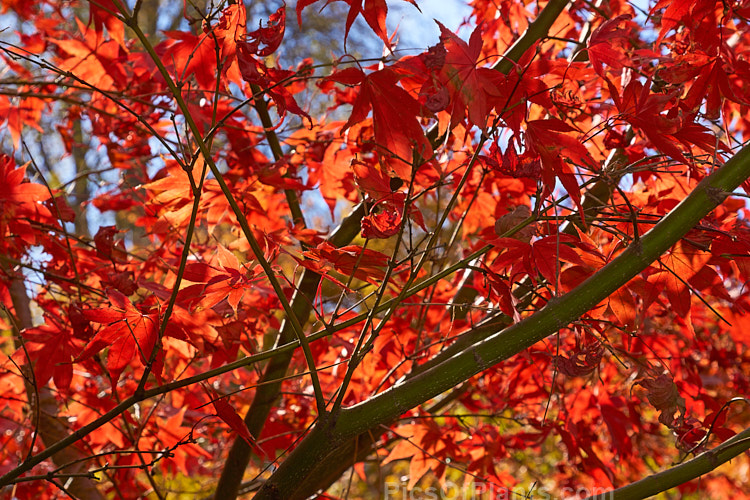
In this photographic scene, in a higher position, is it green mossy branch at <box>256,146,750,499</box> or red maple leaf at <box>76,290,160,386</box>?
red maple leaf at <box>76,290,160,386</box>

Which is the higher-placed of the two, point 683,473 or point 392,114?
point 392,114

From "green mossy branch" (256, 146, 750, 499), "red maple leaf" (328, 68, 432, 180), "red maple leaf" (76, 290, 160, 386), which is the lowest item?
"green mossy branch" (256, 146, 750, 499)

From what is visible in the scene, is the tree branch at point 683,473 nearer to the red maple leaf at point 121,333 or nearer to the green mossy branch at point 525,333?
the green mossy branch at point 525,333

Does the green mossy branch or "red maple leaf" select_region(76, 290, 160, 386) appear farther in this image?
"red maple leaf" select_region(76, 290, 160, 386)

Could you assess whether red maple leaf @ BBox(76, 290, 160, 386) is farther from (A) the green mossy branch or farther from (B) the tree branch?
(B) the tree branch

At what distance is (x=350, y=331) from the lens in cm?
154

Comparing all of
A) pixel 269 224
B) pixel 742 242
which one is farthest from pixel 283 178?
pixel 742 242

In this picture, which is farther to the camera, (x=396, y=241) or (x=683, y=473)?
(x=396, y=241)

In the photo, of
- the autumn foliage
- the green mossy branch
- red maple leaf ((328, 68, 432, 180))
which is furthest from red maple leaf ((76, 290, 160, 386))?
red maple leaf ((328, 68, 432, 180))

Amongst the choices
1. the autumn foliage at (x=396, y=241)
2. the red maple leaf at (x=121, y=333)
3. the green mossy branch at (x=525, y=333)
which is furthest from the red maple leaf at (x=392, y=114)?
the red maple leaf at (x=121, y=333)

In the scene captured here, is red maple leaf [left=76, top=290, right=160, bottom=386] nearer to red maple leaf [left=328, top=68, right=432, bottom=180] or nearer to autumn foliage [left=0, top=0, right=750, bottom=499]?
autumn foliage [left=0, top=0, right=750, bottom=499]

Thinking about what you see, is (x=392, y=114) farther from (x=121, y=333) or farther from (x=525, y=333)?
(x=121, y=333)

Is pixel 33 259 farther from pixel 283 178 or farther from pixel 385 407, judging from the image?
pixel 385 407

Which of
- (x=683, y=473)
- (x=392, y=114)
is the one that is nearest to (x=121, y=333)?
(x=392, y=114)
